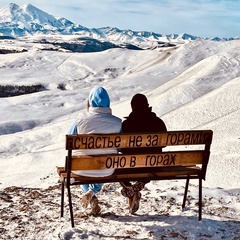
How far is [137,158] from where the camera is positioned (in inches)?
220

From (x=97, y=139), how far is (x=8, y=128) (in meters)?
26.0

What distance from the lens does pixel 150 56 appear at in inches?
2525

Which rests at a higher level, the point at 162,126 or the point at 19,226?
the point at 162,126

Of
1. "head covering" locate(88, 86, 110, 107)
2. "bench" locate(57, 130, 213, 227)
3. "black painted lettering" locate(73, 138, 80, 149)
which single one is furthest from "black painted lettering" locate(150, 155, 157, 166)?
"black painted lettering" locate(73, 138, 80, 149)

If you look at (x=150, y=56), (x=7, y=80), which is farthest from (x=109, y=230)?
(x=150, y=56)

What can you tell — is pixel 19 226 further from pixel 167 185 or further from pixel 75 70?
pixel 75 70

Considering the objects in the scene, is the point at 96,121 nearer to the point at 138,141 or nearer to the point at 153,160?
the point at 138,141

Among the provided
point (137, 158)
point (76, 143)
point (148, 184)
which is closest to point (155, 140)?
point (137, 158)

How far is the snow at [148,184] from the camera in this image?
576cm

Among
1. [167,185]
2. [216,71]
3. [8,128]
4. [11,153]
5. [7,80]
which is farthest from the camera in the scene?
[7,80]

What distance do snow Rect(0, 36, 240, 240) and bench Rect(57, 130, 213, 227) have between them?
0.54 m

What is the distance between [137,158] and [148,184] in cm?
324

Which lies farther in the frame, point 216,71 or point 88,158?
point 216,71

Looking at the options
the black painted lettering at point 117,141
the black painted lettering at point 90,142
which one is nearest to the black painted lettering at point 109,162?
the black painted lettering at point 117,141
